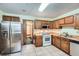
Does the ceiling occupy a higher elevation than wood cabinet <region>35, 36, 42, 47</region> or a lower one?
higher

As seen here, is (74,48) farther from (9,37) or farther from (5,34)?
(5,34)

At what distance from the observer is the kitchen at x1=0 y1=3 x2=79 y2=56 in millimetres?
3297

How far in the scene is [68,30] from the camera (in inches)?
175

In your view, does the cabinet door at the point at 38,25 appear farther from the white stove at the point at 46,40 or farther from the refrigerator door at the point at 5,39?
the refrigerator door at the point at 5,39

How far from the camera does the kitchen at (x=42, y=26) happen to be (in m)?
3.30

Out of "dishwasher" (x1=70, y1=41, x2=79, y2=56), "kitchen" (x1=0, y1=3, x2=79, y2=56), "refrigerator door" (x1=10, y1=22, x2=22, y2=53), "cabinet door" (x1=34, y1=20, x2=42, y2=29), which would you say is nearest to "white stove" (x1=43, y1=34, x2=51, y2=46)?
"kitchen" (x1=0, y1=3, x2=79, y2=56)

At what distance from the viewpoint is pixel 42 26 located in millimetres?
5688

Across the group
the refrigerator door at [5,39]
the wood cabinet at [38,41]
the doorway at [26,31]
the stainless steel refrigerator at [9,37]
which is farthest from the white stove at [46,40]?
the refrigerator door at [5,39]

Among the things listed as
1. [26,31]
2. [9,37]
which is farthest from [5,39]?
[26,31]

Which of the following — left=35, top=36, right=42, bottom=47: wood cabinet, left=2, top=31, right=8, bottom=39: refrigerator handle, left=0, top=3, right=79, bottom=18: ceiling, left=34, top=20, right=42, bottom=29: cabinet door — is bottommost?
left=35, top=36, right=42, bottom=47: wood cabinet

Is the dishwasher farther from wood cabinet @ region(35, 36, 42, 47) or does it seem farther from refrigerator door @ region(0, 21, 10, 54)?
refrigerator door @ region(0, 21, 10, 54)

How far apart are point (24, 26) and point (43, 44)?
5.53 feet

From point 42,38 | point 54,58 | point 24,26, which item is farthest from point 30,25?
point 54,58

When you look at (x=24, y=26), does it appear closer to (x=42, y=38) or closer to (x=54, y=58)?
(x=42, y=38)
